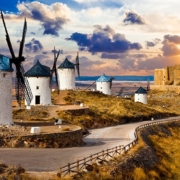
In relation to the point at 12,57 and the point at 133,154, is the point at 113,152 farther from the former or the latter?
the point at 12,57

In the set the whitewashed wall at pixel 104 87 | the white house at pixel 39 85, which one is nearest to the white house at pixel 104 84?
the whitewashed wall at pixel 104 87

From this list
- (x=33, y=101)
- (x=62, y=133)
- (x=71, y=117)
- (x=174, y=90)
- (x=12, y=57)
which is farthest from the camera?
(x=174, y=90)

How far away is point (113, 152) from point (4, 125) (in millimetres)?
8813

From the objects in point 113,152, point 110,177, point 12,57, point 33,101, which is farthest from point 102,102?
point 110,177

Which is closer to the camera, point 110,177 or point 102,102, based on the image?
point 110,177

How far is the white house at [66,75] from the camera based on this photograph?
63.4 m

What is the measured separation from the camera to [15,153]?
2305 cm

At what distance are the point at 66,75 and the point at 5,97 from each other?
1394 inches

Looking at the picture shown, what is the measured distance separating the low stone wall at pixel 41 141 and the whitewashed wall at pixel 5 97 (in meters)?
3.35

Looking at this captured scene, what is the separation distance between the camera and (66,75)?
63562mm

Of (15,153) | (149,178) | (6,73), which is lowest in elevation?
(149,178)

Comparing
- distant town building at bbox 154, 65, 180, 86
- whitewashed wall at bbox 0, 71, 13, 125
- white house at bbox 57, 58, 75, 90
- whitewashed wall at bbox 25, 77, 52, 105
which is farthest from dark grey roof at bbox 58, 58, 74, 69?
distant town building at bbox 154, 65, 180, 86

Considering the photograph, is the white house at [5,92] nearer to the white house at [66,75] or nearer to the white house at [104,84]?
the white house at [66,75]

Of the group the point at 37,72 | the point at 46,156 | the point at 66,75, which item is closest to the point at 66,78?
the point at 66,75
